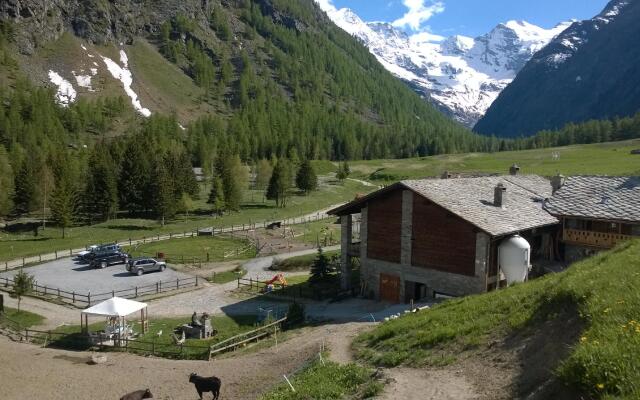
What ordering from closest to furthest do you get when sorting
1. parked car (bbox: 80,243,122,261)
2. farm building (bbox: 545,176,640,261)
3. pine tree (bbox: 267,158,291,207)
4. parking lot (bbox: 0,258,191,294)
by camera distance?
farm building (bbox: 545,176,640,261) → parking lot (bbox: 0,258,191,294) → parked car (bbox: 80,243,122,261) → pine tree (bbox: 267,158,291,207)

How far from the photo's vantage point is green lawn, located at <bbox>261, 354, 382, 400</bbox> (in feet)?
52.1

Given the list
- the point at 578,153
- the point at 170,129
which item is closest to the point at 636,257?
the point at 578,153

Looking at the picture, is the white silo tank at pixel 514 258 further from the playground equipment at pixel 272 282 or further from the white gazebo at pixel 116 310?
the white gazebo at pixel 116 310

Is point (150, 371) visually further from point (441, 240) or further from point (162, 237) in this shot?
point (162, 237)

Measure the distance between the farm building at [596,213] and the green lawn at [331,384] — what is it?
82.1 feet

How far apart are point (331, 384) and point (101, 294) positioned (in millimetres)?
27967

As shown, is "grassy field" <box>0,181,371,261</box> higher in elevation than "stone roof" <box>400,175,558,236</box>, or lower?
lower

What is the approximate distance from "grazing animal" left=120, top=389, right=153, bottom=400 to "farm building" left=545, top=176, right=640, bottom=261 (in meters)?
29.9

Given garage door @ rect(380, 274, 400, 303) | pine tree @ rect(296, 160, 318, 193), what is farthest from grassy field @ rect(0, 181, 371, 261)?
garage door @ rect(380, 274, 400, 303)

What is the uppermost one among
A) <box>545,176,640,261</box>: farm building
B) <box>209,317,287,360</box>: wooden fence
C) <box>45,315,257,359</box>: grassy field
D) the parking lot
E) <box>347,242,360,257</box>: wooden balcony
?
<box>545,176,640,261</box>: farm building

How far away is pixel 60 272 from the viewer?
49.7 meters

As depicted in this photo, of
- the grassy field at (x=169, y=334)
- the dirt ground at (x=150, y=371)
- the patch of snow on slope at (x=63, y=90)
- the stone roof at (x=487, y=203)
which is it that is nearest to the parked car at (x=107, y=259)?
the grassy field at (x=169, y=334)

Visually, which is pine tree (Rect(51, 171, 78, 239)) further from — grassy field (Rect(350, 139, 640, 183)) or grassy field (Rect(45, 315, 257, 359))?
grassy field (Rect(350, 139, 640, 183))

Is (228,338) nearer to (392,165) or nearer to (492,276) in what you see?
(492,276)
